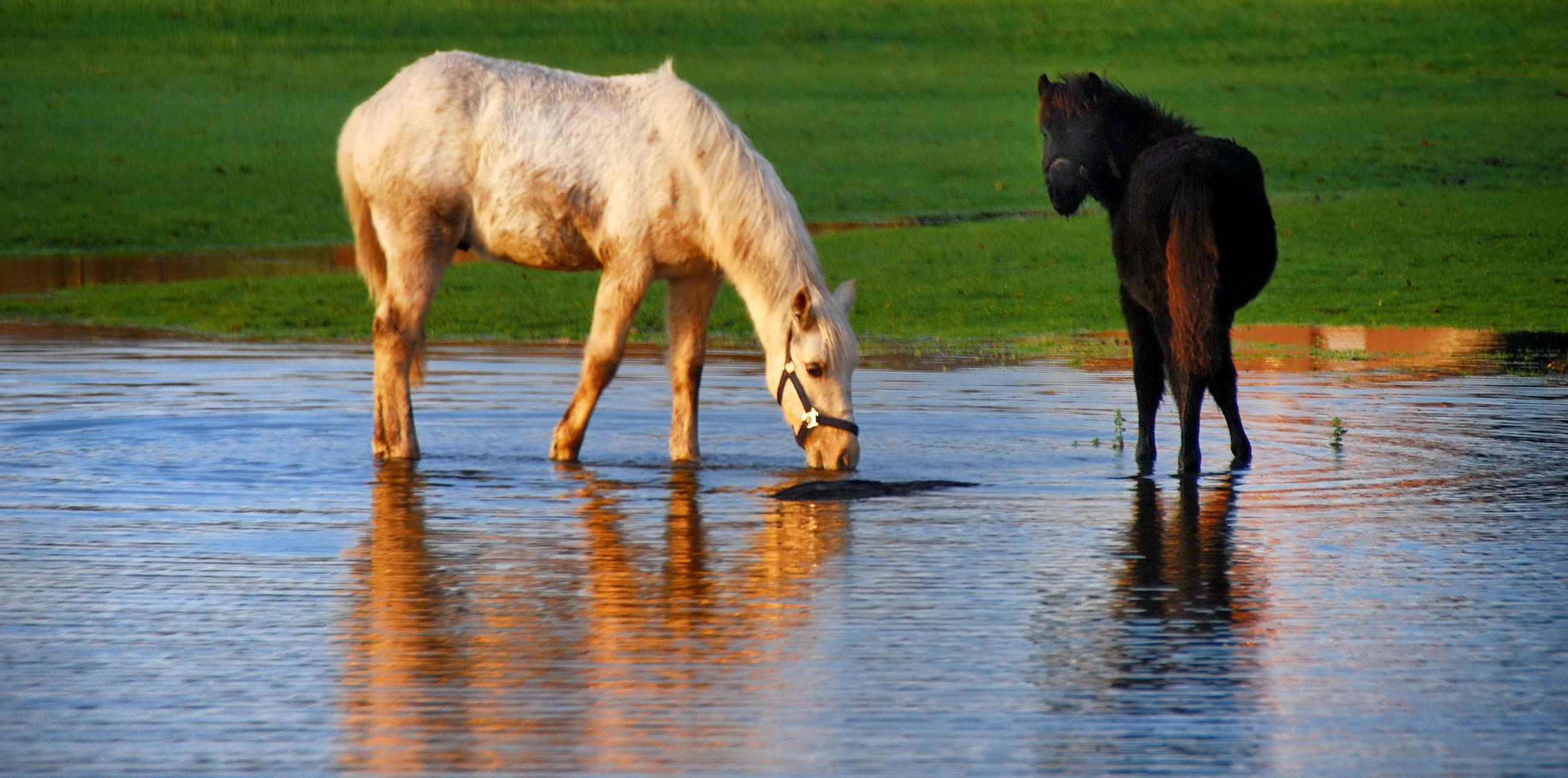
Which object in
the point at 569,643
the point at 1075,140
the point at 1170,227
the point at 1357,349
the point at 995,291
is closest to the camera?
the point at 569,643

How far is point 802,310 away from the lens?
8953mm

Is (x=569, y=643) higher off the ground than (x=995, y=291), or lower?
lower

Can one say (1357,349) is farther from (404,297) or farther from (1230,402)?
(404,297)

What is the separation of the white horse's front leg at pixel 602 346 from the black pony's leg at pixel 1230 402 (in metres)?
2.67

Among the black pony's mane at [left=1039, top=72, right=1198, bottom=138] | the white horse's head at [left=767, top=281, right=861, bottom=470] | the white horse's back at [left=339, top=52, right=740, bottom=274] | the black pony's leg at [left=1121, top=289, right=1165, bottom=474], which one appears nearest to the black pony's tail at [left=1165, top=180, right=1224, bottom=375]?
the black pony's leg at [left=1121, top=289, right=1165, bottom=474]

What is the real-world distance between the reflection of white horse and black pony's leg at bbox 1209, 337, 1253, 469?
163cm

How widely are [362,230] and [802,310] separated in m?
2.86

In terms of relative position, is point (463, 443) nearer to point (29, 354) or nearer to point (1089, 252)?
point (29, 354)

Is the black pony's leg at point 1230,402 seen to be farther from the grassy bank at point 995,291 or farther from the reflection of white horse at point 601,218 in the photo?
the grassy bank at point 995,291

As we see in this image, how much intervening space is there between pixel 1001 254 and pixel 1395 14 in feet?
93.1

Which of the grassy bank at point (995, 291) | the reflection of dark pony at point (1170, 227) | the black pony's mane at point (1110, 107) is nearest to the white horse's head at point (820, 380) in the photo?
the reflection of dark pony at point (1170, 227)

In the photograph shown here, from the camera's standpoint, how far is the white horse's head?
8953 mm

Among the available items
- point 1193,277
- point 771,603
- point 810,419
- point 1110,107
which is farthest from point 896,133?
point 771,603

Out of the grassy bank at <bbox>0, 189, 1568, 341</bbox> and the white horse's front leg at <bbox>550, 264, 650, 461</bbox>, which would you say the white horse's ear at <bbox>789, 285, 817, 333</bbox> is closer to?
the white horse's front leg at <bbox>550, 264, 650, 461</bbox>
